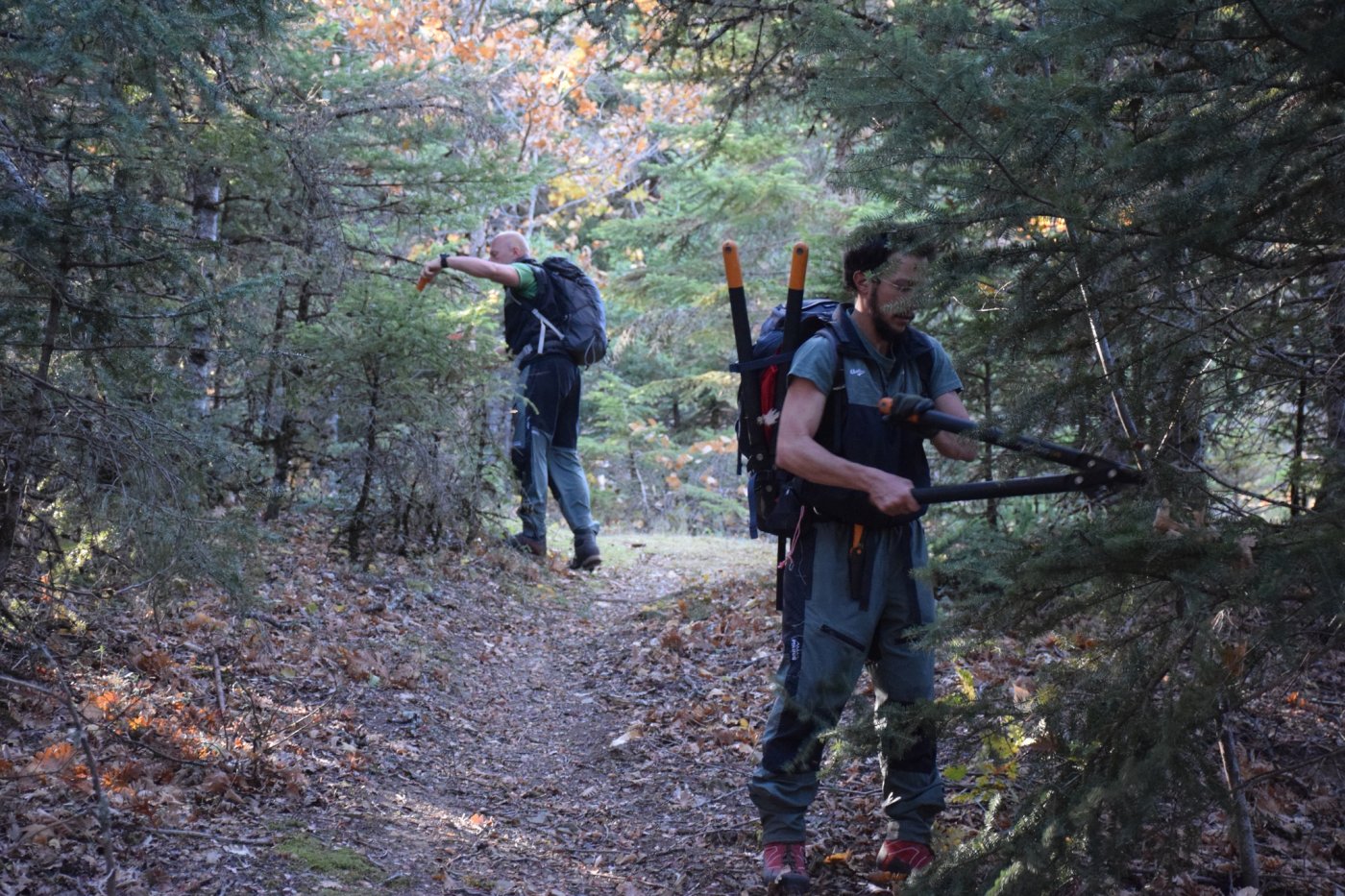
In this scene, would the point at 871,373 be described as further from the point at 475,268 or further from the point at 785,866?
the point at 475,268

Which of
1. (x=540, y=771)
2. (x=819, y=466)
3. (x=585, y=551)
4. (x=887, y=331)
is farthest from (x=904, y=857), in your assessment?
(x=585, y=551)

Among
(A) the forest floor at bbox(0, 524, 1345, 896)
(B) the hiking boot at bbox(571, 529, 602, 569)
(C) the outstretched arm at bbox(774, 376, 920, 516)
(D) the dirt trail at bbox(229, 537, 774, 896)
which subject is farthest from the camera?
(B) the hiking boot at bbox(571, 529, 602, 569)

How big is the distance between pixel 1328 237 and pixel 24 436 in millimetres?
4660

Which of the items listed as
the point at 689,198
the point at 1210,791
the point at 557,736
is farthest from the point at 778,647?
the point at 689,198

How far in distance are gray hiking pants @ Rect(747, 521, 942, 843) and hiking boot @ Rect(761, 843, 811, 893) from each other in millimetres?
38

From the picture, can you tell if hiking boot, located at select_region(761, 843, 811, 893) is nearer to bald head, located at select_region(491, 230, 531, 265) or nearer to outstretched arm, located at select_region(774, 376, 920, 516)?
outstretched arm, located at select_region(774, 376, 920, 516)

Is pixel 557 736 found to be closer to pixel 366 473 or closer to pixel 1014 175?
pixel 366 473

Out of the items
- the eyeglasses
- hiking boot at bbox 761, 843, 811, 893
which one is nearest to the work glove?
the eyeglasses

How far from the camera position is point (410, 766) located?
5629 mm

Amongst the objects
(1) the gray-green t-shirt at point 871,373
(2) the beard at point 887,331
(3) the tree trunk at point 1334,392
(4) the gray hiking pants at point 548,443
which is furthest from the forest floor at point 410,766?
(4) the gray hiking pants at point 548,443

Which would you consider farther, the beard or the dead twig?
the dead twig

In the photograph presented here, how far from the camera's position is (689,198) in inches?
682

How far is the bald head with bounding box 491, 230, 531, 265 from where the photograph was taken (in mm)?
10164

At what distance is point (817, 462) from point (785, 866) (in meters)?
1.64
